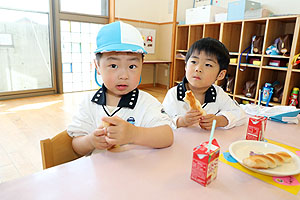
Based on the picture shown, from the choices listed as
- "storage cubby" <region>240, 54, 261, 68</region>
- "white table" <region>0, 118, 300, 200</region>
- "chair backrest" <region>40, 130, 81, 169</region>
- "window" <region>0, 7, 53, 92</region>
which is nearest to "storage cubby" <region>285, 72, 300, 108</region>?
"storage cubby" <region>240, 54, 261, 68</region>

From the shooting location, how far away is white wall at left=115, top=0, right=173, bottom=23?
15.5 feet

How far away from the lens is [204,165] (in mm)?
590

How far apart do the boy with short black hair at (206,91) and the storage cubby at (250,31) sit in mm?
2728

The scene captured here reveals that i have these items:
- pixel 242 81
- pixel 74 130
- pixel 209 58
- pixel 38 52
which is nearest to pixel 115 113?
pixel 74 130

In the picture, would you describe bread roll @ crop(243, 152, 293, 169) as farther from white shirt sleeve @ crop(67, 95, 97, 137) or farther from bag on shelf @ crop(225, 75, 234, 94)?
bag on shelf @ crop(225, 75, 234, 94)

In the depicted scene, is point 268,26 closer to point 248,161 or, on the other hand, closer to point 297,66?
point 297,66

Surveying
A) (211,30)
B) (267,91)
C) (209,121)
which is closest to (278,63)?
(267,91)

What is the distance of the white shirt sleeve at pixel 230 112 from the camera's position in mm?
1100

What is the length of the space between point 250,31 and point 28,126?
3.62 metres

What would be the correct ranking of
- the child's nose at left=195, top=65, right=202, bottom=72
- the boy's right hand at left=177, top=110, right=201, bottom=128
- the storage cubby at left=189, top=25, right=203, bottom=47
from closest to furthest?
the boy's right hand at left=177, top=110, right=201, bottom=128
the child's nose at left=195, top=65, right=202, bottom=72
the storage cubby at left=189, top=25, right=203, bottom=47

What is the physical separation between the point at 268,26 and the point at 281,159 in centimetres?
314

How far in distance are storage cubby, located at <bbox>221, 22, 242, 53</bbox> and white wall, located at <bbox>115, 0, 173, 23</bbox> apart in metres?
1.62

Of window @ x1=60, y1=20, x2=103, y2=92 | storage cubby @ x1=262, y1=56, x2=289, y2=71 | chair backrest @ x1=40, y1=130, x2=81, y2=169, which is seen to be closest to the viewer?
chair backrest @ x1=40, y1=130, x2=81, y2=169

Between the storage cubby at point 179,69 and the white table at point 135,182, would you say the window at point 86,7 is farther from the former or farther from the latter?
the white table at point 135,182
